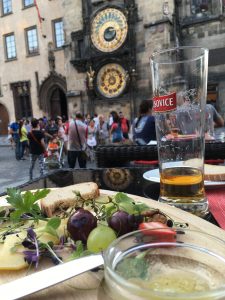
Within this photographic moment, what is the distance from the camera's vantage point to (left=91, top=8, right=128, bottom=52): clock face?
1397 cm

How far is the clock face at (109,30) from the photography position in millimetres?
13969

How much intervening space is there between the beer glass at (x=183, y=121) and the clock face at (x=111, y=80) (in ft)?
43.1

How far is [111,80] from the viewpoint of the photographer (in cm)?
1427

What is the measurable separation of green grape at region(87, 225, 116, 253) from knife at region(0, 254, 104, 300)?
43 millimetres

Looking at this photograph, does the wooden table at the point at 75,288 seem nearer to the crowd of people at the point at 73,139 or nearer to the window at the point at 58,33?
the crowd of people at the point at 73,139

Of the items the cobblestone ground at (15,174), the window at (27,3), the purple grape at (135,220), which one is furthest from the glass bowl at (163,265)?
the window at (27,3)

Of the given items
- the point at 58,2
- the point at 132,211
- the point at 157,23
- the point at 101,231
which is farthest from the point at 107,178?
the point at 58,2

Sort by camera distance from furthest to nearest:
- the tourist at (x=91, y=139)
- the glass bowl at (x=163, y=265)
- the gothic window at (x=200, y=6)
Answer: the gothic window at (x=200, y=6), the tourist at (x=91, y=139), the glass bowl at (x=163, y=265)

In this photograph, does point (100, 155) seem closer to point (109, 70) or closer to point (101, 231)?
point (101, 231)

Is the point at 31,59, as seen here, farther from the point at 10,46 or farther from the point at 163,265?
the point at 163,265

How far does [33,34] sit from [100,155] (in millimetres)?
19352

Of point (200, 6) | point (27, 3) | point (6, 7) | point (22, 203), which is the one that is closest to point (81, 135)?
point (22, 203)

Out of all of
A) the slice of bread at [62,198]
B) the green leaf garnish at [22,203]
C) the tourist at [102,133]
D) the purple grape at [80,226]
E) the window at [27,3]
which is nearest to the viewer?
the purple grape at [80,226]

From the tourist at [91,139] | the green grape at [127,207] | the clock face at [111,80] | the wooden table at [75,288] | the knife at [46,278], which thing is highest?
the clock face at [111,80]
